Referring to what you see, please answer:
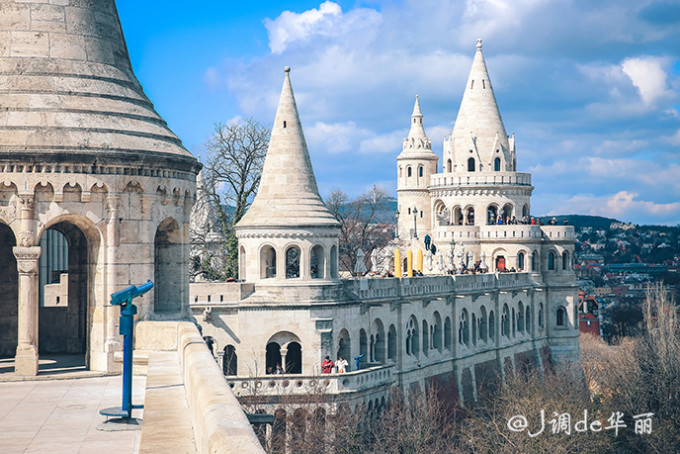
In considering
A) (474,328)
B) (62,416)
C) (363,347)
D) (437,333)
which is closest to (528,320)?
(474,328)

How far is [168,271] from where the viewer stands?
18484 millimetres

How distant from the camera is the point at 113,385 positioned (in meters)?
15.1

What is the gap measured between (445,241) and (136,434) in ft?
191

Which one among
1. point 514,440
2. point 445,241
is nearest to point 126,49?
point 514,440

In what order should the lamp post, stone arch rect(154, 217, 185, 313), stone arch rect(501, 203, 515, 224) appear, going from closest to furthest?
stone arch rect(154, 217, 185, 313), stone arch rect(501, 203, 515, 224), the lamp post

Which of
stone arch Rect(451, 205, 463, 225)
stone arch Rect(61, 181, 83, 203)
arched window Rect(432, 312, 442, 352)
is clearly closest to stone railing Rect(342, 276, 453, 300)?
arched window Rect(432, 312, 442, 352)

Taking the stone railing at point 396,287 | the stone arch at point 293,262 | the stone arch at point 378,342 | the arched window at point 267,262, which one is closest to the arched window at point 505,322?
the stone railing at point 396,287

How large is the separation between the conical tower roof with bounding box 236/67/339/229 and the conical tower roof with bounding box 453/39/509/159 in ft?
101

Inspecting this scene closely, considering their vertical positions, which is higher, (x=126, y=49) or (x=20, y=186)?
(x=126, y=49)

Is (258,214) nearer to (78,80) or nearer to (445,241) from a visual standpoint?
(78,80)

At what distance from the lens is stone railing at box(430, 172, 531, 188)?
70750 mm

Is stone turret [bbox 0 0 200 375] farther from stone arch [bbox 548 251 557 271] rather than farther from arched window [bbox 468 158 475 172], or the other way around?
arched window [bbox 468 158 475 172]

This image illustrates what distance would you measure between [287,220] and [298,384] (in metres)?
6.59


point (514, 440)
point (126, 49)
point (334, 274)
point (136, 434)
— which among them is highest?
point (126, 49)
